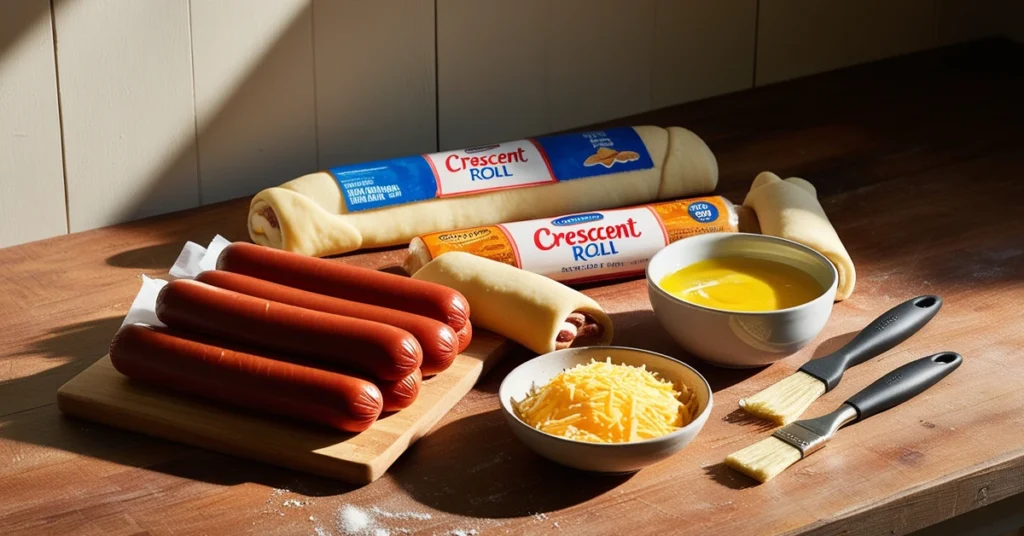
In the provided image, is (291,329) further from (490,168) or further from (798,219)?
(798,219)

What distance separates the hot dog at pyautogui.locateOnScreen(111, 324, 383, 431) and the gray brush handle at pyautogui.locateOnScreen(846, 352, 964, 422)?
0.49m

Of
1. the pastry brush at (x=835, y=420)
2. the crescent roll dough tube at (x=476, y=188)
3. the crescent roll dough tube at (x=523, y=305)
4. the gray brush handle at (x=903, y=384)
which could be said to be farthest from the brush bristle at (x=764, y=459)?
the crescent roll dough tube at (x=476, y=188)

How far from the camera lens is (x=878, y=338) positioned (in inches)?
54.9

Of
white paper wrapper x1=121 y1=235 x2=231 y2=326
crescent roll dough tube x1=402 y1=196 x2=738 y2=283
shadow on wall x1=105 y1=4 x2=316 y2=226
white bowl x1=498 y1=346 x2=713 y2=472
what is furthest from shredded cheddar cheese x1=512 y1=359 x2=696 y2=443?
shadow on wall x1=105 y1=4 x2=316 y2=226

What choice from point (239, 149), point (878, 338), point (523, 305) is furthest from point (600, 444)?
point (239, 149)

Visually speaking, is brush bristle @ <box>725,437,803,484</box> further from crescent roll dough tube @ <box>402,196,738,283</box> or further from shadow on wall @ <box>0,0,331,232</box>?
shadow on wall @ <box>0,0,331,232</box>

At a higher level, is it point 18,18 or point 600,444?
point 18,18

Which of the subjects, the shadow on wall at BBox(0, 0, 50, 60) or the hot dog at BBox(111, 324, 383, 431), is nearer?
the hot dog at BBox(111, 324, 383, 431)

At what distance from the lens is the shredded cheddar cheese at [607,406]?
1.14 m

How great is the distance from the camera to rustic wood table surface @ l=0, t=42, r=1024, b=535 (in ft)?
3.68

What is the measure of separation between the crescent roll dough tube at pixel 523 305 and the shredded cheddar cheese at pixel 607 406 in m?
0.15

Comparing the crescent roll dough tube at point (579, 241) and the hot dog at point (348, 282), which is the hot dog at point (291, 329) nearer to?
the hot dog at point (348, 282)

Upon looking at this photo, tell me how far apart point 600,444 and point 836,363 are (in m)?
0.36

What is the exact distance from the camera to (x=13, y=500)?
1132mm
